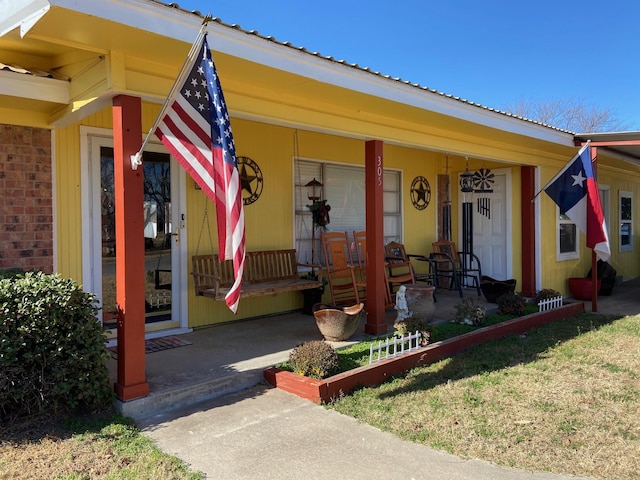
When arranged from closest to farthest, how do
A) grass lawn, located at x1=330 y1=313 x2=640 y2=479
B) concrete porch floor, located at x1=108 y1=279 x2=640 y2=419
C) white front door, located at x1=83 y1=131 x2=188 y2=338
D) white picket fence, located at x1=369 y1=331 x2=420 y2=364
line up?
grass lawn, located at x1=330 y1=313 x2=640 y2=479
concrete porch floor, located at x1=108 y1=279 x2=640 y2=419
white picket fence, located at x1=369 y1=331 x2=420 y2=364
white front door, located at x1=83 y1=131 x2=188 y2=338

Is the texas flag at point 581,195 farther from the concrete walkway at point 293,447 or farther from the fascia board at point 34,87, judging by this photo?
the fascia board at point 34,87

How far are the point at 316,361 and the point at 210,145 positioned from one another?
6.20 ft

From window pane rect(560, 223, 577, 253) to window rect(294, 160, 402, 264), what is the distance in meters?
3.17

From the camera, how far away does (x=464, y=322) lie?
6012 millimetres

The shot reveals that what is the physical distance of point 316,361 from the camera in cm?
402

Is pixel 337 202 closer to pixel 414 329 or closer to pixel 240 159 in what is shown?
pixel 240 159

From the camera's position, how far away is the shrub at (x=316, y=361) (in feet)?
13.2

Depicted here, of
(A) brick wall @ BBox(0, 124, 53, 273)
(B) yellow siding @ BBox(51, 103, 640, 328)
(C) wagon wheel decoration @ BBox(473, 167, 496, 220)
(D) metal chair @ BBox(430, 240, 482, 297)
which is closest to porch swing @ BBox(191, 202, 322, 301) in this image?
(B) yellow siding @ BBox(51, 103, 640, 328)

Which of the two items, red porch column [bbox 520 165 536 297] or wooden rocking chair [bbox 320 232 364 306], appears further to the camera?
red porch column [bbox 520 165 536 297]

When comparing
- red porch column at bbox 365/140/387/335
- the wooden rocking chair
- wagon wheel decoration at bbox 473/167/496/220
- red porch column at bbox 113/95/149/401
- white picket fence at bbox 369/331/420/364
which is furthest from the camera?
wagon wheel decoration at bbox 473/167/496/220

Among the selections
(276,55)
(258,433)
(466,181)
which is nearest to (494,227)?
(466,181)

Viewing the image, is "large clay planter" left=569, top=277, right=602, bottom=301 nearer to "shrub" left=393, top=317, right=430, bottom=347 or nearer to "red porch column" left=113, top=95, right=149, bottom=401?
"shrub" left=393, top=317, right=430, bottom=347

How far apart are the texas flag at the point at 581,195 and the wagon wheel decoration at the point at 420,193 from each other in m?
2.27

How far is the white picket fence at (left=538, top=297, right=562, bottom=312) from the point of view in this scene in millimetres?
7016
